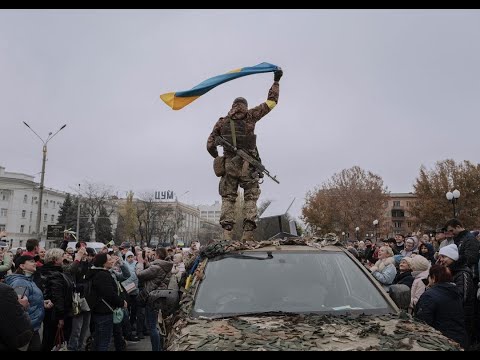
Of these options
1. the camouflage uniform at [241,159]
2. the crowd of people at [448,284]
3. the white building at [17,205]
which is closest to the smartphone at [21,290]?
the camouflage uniform at [241,159]

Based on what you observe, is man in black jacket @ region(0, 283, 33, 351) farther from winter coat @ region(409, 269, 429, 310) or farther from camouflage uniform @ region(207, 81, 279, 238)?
winter coat @ region(409, 269, 429, 310)

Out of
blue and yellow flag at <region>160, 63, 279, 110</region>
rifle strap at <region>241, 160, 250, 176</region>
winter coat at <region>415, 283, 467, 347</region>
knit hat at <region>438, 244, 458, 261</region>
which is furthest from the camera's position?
blue and yellow flag at <region>160, 63, 279, 110</region>

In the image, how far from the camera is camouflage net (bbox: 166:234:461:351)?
9.21ft

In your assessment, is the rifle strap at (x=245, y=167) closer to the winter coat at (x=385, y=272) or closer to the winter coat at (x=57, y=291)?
the winter coat at (x=385, y=272)

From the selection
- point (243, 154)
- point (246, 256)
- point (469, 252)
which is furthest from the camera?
point (243, 154)

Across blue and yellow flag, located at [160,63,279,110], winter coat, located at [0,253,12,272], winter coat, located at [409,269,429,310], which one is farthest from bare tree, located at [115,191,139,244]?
winter coat, located at [409,269,429,310]

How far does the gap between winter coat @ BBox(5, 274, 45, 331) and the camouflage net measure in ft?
10.7

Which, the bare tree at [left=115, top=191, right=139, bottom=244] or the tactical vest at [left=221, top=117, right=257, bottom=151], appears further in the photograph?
the bare tree at [left=115, top=191, right=139, bottom=244]

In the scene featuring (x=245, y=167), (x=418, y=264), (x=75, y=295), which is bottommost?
(x=75, y=295)

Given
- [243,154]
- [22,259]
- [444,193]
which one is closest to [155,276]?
[22,259]

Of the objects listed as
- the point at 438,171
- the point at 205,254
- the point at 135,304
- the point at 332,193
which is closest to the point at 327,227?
the point at 332,193

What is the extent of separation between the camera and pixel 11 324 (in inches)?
173

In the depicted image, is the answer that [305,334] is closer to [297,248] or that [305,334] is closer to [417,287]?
[297,248]

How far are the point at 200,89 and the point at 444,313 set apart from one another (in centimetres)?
501
